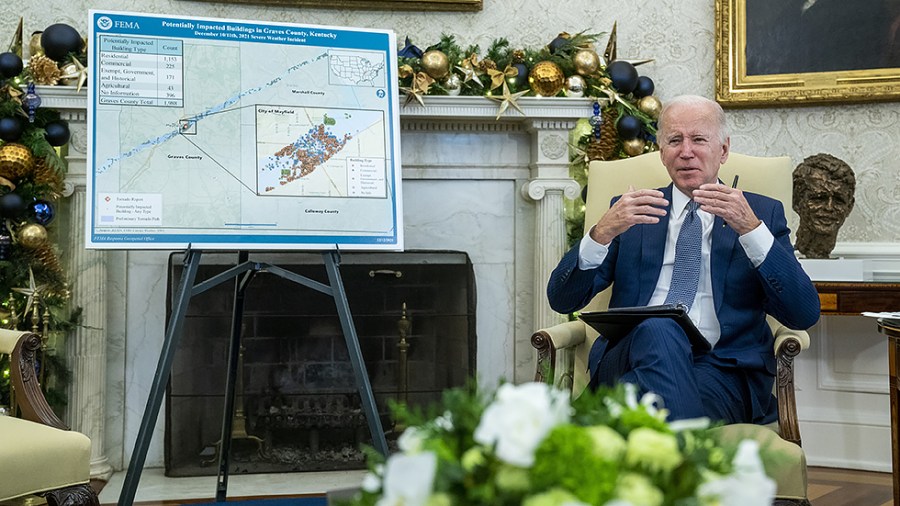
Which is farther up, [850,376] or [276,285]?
[276,285]

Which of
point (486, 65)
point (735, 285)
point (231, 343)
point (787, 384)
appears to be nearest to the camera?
point (787, 384)

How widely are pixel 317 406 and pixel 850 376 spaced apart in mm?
2118

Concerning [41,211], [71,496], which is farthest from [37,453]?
[41,211]

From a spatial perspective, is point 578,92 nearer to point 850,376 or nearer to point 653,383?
point 850,376

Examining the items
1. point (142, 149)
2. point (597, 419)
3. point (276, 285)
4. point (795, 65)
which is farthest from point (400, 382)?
point (597, 419)

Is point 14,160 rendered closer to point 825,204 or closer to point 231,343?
point 231,343

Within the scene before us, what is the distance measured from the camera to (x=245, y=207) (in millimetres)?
2650

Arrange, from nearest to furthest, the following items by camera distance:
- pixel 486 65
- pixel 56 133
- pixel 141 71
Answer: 1. pixel 141 71
2. pixel 56 133
3. pixel 486 65

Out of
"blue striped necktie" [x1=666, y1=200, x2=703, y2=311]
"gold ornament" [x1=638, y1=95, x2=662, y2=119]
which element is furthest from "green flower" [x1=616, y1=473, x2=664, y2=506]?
"gold ornament" [x1=638, y1=95, x2=662, y2=119]

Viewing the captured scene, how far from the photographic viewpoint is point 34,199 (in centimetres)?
326

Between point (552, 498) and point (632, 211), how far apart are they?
158 cm

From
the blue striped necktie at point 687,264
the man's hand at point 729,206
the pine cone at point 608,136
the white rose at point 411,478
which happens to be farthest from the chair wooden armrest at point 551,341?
the white rose at point 411,478

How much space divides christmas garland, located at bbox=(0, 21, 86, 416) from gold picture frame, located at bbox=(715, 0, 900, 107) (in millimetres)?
2644

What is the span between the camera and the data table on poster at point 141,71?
263cm
